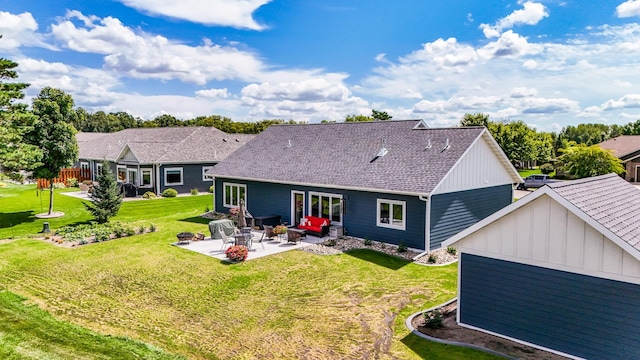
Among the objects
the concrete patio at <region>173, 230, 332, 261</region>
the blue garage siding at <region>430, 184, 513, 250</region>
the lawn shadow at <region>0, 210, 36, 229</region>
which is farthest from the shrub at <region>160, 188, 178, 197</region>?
the blue garage siding at <region>430, 184, 513, 250</region>

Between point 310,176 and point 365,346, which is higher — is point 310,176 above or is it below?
above

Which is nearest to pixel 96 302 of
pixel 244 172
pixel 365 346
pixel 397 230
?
pixel 365 346

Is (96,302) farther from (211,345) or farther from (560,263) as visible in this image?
(560,263)

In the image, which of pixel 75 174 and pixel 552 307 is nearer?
pixel 552 307

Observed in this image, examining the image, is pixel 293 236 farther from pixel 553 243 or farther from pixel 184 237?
pixel 553 243

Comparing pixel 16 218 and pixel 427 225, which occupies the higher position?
pixel 427 225

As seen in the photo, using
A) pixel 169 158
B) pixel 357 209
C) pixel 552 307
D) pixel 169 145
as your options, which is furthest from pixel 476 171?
pixel 169 145

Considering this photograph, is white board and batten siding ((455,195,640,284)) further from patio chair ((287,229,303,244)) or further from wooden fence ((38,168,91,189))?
wooden fence ((38,168,91,189))
